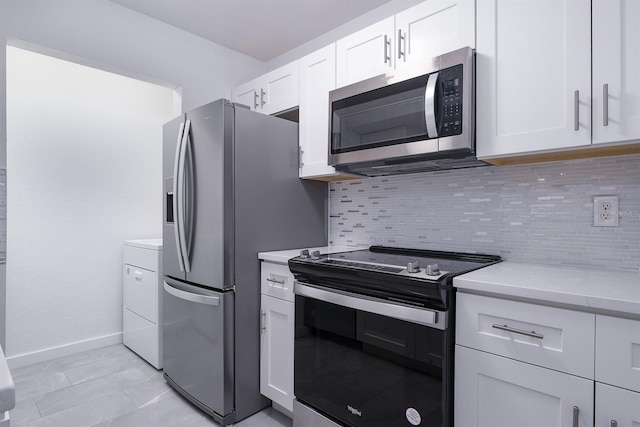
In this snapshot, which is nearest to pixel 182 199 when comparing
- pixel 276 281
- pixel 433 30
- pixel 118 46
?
pixel 276 281

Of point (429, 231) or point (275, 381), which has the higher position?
point (429, 231)

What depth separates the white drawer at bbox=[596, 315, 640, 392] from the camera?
3.09ft

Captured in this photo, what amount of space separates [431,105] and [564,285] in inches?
33.2

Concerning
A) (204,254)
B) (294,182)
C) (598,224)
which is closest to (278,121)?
(294,182)

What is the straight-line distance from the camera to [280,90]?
239 cm

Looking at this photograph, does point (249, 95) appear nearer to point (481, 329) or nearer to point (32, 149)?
point (32, 149)

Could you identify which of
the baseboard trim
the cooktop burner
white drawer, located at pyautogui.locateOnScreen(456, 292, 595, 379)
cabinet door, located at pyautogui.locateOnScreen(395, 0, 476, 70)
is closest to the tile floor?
the baseboard trim

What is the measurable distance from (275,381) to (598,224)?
170 centimetres

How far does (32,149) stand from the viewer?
8.80ft

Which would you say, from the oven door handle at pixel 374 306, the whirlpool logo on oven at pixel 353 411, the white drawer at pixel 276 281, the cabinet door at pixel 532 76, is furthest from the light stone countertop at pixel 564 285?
the white drawer at pixel 276 281

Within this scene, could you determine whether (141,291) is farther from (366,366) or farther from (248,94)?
(366,366)

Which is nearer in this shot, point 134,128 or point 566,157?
point 566,157

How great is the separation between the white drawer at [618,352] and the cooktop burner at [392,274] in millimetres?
430

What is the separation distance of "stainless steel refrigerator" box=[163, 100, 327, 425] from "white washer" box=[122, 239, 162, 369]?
331mm
